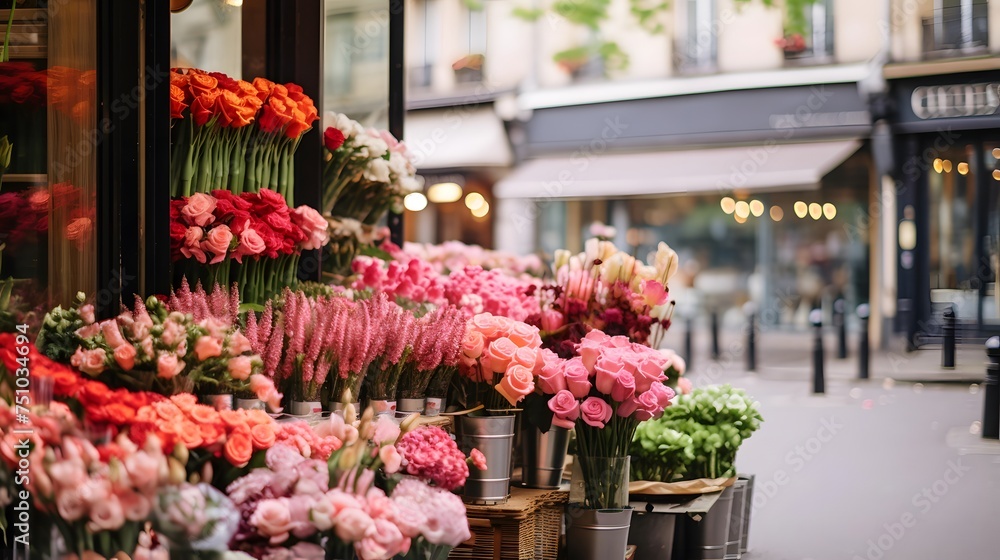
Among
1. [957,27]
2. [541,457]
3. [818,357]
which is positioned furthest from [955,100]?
[541,457]

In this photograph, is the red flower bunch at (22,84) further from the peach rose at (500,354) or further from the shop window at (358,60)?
the shop window at (358,60)

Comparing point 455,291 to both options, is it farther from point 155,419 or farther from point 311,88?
point 155,419

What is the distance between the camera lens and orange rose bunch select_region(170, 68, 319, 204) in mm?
3111

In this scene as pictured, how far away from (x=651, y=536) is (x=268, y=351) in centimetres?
177

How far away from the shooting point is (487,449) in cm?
311

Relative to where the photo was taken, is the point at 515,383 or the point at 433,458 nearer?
the point at 433,458

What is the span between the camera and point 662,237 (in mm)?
16625

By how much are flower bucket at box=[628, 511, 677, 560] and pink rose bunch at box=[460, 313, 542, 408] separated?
0.89 m

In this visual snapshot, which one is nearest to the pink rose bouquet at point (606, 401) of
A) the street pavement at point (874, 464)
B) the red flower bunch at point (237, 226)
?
the red flower bunch at point (237, 226)

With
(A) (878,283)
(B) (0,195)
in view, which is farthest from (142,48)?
(A) (878,283)

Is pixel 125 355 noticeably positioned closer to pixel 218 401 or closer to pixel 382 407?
pixel 218 401

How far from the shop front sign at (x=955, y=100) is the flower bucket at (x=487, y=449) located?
1109cm

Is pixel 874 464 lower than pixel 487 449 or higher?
lower

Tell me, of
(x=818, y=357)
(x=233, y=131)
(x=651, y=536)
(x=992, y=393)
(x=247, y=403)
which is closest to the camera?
(x=247, y=403)
